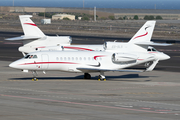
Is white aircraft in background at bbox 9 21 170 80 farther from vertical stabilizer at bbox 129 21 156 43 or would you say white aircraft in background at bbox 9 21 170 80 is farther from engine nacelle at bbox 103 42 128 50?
vertical stabilizer at bbox 129 21 156 43

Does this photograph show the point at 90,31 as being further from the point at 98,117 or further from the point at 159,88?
the point at 98,117

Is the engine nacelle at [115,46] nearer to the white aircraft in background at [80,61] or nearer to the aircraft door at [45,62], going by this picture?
the white aircraft in background at [80,61]

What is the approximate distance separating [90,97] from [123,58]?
464 inches

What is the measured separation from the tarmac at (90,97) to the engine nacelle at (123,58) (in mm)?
2172

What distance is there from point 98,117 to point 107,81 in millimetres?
18586

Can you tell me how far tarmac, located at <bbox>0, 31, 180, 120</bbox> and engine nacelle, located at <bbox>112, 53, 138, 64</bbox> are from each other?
7.13ft

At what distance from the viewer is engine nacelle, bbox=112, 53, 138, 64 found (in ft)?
139

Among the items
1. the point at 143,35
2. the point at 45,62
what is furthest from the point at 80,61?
the point at 143,35

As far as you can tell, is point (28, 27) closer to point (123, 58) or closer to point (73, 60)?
point (73, 60)

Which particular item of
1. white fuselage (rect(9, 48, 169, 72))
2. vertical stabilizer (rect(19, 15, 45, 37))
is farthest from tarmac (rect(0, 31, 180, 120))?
vertical stabilizer (rect(19, 15, 45, 37))

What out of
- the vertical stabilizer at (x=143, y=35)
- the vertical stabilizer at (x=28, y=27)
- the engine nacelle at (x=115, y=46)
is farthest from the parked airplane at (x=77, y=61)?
the vertical stabilizer at (x=28, y=27)

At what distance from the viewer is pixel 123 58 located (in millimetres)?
42312

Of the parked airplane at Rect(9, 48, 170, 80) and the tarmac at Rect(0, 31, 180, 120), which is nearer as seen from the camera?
the tarmac at Rect(0, 31, 180, 120)

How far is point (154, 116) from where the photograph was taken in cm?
2398
